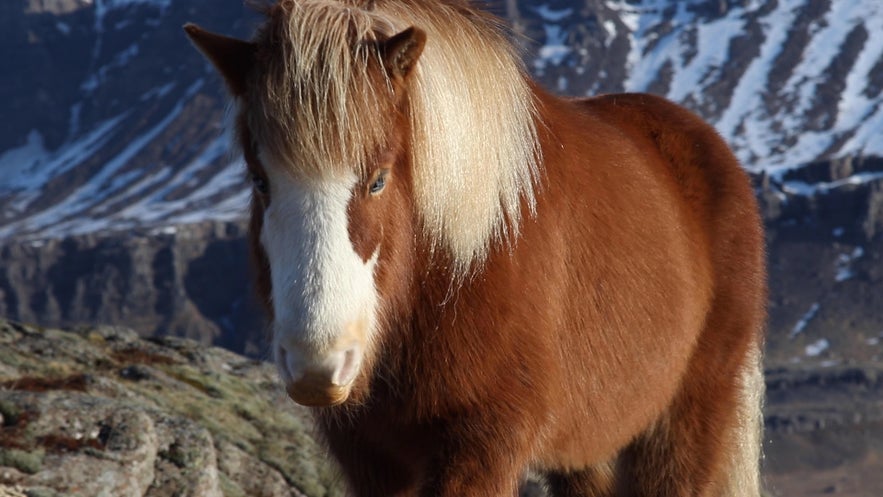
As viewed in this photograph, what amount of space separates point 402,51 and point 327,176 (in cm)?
54

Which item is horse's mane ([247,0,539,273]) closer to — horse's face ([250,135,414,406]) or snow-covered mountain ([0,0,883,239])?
horse's face ([250,135,414,406])

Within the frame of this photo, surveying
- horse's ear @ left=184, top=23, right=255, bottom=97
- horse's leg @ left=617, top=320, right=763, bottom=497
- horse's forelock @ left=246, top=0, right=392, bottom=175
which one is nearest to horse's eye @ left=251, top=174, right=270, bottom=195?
horse's forelock @ left=246, top=0, right=392, bottom=175

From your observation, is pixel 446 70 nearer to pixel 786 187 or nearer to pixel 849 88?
pixel 786 187

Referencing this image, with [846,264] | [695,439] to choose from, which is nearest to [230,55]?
[695,439]

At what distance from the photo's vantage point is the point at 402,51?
402cm

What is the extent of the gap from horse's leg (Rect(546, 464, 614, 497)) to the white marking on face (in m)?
2.64

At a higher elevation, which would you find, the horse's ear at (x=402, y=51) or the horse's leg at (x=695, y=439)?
the horse's ear at (x=402, y=51)

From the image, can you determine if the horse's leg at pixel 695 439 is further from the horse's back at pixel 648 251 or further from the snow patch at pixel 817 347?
the snow patch at pixel 817 347

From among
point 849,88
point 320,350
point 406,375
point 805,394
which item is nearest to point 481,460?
point 406,375

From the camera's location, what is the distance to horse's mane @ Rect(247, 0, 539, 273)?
3928 mm

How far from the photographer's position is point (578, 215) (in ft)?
16.7

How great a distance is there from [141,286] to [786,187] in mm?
77637

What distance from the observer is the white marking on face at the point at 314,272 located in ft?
12.2

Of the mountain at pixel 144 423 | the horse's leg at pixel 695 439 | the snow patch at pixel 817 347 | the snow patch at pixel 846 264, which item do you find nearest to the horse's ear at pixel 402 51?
the mountain at pixel 144 423
